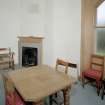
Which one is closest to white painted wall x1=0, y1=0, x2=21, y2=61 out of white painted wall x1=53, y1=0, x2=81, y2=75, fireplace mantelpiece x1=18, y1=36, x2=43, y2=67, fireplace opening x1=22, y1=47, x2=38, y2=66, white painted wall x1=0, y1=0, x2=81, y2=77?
white painted wall x1=0, y1=0, x2=81, y2=77

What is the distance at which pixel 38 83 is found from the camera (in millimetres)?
1950

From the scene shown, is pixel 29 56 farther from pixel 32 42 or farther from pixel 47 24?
pixel 47 24

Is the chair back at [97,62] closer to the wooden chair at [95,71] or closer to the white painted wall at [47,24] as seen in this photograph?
the wooden chair at [95,71]

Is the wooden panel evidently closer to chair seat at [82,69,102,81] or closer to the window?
the window

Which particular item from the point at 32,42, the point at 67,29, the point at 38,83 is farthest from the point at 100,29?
the point at 38,83

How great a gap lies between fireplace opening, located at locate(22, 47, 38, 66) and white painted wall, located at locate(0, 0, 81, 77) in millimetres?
304

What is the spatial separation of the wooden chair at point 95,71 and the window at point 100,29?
0.31 metres

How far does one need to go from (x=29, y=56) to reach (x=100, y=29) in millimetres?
2239

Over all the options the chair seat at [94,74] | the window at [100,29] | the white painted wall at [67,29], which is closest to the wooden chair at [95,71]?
the chair seat at [94,74]

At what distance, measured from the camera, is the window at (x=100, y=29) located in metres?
3.89

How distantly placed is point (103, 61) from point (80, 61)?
27.2 inches

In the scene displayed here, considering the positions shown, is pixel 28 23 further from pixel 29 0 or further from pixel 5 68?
pixel 5 68

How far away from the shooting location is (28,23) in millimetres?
4770

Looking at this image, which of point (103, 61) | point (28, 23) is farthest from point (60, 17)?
point (103, 61)
